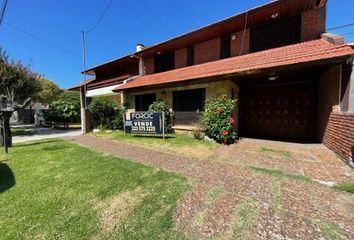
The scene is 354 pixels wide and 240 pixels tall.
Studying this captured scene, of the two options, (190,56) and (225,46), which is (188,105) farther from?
(225,46)

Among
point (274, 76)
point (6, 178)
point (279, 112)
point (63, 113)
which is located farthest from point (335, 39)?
point (63, 113)

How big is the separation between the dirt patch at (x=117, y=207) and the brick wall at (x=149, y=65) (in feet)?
40.9

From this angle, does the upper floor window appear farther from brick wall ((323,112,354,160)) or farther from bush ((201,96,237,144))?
brick wall ((323,112,354,160))

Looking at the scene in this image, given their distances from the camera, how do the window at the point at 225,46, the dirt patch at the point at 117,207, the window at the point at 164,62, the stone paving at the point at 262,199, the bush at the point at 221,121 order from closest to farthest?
1. the stone paving at the point at 262,199
2. the dirt patch at the point at 117,207
3. the bush at the point at 221,121
4. the window at the point at 225,46
5. the window at the point at 164,62

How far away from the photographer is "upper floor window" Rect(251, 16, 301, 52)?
8.88 m

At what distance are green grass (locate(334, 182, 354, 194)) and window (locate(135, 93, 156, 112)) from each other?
33.7ft

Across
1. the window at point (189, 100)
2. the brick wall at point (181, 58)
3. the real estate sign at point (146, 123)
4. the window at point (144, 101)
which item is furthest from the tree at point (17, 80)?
the brick wall at point (181, 58)

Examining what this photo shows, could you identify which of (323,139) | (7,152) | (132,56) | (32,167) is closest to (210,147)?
(323,139)

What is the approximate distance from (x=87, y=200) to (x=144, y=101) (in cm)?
990

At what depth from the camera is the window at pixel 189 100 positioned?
10.1 meters

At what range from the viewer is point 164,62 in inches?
554

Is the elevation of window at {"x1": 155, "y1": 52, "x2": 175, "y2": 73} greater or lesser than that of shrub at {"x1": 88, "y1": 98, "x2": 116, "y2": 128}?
greater

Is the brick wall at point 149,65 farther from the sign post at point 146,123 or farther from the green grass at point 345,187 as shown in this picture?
the green grass at point 345,187

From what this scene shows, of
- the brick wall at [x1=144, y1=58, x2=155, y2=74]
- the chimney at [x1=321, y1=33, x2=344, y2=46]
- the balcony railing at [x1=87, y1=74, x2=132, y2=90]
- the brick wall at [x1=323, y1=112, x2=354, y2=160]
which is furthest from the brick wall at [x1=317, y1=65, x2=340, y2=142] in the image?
the balcony railing at [x1=87, y1=74, x2=132, y2=90]
